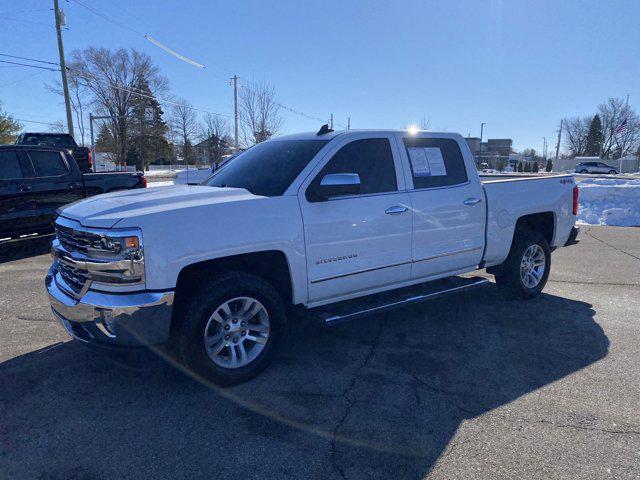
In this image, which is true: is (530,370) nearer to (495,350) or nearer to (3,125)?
(495,350)

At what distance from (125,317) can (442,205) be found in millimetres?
3077

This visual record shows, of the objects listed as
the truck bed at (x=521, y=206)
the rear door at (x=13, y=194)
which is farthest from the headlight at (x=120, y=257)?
the rear door at (x=13, y=194)

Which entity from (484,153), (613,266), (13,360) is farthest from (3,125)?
(484,153)

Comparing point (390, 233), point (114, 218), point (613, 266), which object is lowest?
point (613, 266)

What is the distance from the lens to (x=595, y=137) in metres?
87.5

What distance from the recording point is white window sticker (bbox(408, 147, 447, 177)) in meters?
4.51

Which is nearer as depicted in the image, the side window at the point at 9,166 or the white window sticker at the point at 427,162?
the white window sticker at the point at 427,162

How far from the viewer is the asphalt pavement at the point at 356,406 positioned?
2.65 meters

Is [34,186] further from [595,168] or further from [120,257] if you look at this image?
[595,168]

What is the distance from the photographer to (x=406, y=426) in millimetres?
3021

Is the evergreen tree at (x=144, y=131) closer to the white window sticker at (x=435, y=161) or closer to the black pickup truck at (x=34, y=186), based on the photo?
the black pickup truck at (x=34, y=186)

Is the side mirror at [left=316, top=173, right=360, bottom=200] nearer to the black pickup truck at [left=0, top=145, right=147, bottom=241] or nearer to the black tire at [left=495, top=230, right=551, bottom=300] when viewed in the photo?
the black tire at [left=495, top=230, right=551, bottom=300]

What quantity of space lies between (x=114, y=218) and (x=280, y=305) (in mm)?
1388

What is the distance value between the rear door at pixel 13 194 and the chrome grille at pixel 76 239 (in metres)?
5.42
